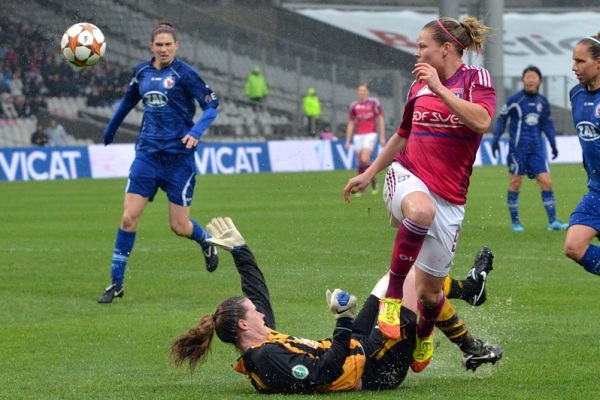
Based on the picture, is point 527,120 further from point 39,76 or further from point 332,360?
point 39,76

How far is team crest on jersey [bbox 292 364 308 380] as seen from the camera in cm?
622

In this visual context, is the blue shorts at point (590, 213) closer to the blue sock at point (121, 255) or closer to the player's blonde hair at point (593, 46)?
the player's blonde hair at point (593, 46)

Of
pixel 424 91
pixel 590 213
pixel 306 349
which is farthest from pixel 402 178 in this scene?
pixel 590 213

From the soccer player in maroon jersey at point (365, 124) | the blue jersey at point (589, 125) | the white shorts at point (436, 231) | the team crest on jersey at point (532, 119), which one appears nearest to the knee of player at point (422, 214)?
the white shorts at point (436, 231)

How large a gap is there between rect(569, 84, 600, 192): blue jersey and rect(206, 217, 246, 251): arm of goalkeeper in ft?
8.42

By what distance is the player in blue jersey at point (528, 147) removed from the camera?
16375 millimetres

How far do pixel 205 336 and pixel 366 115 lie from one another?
1895cm

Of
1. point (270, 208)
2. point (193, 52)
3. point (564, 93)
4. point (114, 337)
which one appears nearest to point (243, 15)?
point (193, 52)

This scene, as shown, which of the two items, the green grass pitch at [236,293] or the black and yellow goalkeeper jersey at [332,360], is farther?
the green grass pitch at [236,293]

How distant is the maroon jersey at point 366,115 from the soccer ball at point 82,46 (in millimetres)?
13409

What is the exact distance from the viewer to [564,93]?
125 feet

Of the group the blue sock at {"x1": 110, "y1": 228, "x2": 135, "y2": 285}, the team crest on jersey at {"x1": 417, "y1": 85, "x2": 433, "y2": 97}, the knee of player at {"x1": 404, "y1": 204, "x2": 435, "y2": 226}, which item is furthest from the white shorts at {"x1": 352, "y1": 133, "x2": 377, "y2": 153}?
the knee of player at {"x1": 404, "y1": 204, "x2": 435, "y2": 226}

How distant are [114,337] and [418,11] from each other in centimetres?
4298

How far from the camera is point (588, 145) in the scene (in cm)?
794
